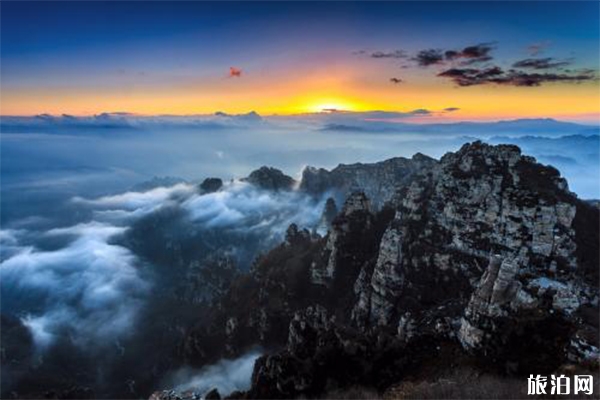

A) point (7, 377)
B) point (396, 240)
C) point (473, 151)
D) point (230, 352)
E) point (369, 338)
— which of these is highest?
point (473, 151)

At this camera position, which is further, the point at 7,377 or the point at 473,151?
the point at 7,377

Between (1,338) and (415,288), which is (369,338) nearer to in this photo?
(415,288)

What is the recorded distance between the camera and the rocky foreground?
52031mm

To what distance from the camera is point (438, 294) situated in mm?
81375

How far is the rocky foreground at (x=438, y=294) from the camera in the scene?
5203 centimetres

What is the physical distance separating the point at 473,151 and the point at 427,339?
4814cm

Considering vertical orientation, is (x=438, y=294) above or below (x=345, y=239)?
below

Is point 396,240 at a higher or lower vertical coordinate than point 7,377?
higher

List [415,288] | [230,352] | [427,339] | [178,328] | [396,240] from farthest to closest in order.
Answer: [178,328], [230,352], [396,240], [415,288], [427,339]

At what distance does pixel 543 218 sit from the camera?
77.5 metres

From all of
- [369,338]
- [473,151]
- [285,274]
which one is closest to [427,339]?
[369,338]

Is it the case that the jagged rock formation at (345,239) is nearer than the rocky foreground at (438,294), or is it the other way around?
the rocky foreground at (438,294)

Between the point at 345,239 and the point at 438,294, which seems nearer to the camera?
the point at 438,294

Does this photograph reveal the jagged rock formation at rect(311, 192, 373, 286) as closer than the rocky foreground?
No
